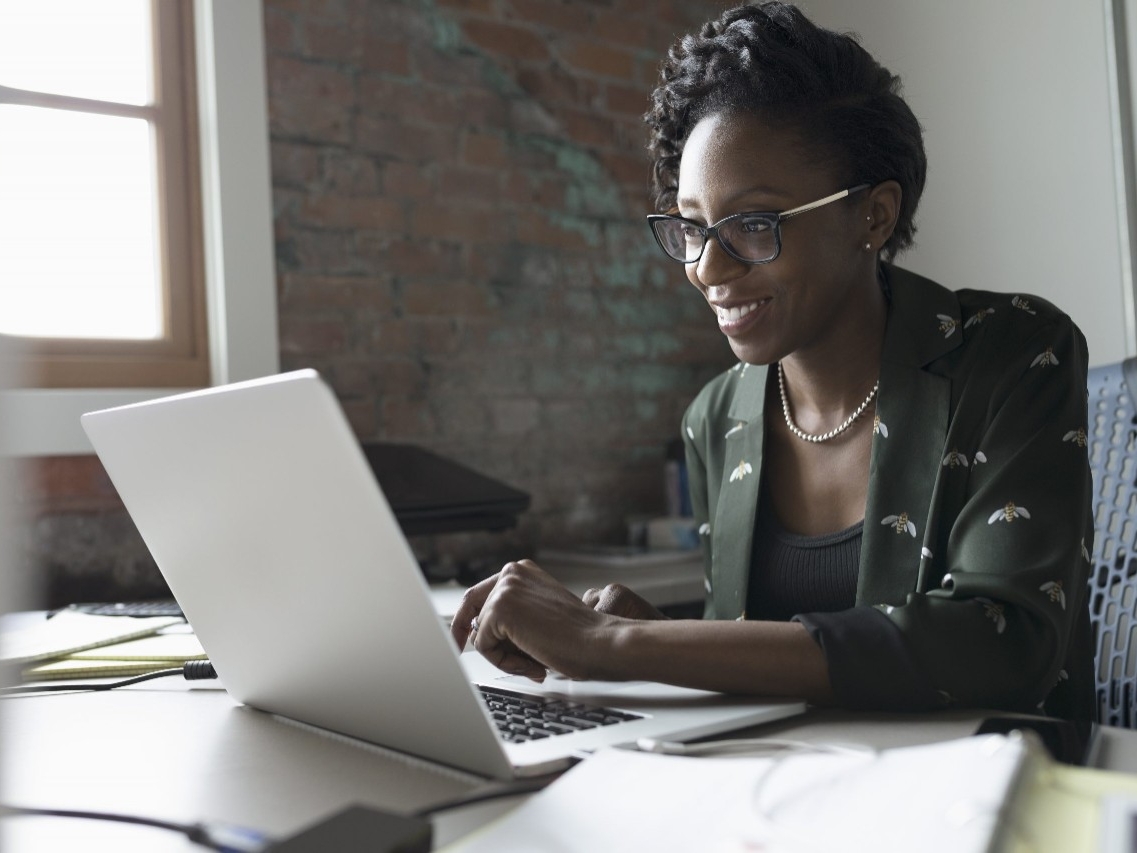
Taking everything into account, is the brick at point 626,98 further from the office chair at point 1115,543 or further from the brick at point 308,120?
the office chair at point 1115,543

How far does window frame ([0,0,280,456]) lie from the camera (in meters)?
2.21

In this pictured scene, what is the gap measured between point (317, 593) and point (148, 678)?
0.50 meters

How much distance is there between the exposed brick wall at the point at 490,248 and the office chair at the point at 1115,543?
1.49 metres

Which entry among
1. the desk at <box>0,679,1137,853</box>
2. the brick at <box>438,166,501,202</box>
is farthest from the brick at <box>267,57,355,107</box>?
the desk at <box>0,679,1137,853</box>

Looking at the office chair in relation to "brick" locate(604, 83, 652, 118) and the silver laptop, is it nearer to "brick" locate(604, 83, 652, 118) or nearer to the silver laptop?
the silver laptop

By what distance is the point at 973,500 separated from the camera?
1071 millimetres

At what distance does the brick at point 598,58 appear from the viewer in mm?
2805

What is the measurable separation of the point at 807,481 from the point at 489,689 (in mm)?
619

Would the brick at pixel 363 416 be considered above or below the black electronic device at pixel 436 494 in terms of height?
above

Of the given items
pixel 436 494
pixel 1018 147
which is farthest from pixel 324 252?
pixel 1018 147

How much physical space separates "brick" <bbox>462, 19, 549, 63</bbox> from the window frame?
0.54 metres

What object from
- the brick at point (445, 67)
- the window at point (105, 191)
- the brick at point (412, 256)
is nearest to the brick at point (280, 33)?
the window at point (105, 191)

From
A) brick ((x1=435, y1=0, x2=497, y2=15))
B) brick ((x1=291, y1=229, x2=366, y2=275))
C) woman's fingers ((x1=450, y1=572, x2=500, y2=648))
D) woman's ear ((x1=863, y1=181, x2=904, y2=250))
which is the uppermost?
brick ((x1=435, y1=0, x2=497, y2=15))

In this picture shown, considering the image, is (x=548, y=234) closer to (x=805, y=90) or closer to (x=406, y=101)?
(x=406, y=101)
